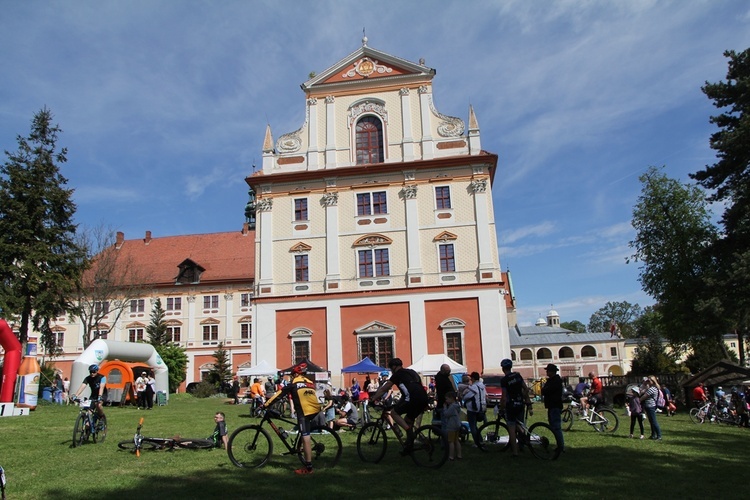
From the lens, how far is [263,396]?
22.7 m

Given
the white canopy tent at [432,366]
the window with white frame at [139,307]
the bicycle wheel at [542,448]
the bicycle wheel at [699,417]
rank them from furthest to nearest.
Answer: the window with white frame at [139,307], the white canopy tent at [432,366], the bicycle wheel at [699,417], the bicycle wheel at [542,448]

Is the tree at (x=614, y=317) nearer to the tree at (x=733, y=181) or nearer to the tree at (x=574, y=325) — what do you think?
the tree at (x=574, y=325)

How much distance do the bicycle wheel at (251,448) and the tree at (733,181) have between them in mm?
20834

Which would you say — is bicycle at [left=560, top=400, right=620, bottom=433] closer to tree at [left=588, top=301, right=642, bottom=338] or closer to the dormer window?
the dormer window

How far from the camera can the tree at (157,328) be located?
48.9 m

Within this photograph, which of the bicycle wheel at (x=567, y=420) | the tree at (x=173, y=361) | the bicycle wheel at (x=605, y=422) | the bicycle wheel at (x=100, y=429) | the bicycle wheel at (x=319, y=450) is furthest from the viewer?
the tree at (x=173, y=361)

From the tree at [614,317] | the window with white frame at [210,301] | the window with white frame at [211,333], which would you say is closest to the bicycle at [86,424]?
the window with white frame at [211,333]

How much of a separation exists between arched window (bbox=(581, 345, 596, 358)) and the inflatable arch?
198 ft

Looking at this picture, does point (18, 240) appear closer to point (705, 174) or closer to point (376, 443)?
point (376, 443)

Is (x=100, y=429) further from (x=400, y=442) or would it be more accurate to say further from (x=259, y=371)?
(x=259, y=371)

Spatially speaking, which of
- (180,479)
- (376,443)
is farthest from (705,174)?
(180,479)

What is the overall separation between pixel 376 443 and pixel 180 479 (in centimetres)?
335

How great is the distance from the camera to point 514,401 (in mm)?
10891

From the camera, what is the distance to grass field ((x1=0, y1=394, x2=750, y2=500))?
810 centimetres
